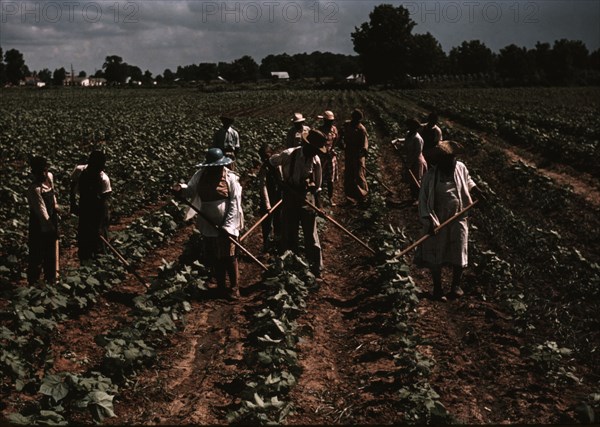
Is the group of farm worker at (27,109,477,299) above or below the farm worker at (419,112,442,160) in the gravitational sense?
below

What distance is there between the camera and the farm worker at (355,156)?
447 inches

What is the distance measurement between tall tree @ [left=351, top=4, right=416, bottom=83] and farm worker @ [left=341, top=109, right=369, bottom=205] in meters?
72.7

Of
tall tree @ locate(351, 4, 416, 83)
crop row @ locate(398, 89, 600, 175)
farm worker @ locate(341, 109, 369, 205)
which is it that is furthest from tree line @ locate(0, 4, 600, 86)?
farm worker @ locate(341, 109, 369, 205)

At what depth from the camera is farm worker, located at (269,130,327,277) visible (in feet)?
23.3

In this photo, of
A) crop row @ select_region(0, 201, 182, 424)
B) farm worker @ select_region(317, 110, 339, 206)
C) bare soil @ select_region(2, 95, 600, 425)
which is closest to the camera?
crop row @ select_region(0, 201, 182, 424)

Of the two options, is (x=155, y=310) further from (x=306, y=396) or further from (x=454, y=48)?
(x=454, y=48)

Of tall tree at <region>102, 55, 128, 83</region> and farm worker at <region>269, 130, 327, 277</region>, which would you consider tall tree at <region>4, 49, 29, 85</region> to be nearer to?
tall tree at <region>102, 55, 128, 83</region>

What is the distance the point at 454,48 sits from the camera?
172 meters

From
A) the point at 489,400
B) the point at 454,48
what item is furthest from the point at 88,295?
the point at 454,48

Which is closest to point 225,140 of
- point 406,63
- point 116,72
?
point 406,63

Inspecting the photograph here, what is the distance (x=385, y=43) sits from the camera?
Result: 8556 cm

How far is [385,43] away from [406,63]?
172 inches


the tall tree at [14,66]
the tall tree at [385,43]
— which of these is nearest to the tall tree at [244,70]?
the tall tree at [385,43]

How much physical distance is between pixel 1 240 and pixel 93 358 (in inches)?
170
